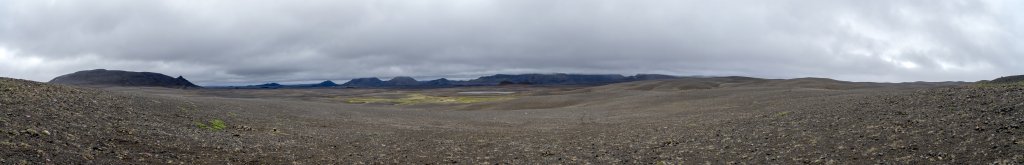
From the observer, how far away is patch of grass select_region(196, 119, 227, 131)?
21112 mm

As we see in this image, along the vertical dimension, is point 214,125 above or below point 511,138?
above

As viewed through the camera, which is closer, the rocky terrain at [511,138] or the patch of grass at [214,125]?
the rocky terrain at [511,138]

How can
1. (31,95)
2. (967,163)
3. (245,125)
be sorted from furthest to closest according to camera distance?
1. (245,125)
2. (31,95)
3. (967,163)

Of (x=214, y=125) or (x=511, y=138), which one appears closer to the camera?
(x=214, y=125)

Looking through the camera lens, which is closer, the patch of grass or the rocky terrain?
the rocky terrain

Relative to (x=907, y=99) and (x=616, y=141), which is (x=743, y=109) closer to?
(x=907, y=99)

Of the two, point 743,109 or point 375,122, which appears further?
point 743,109

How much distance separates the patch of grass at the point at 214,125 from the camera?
21.1 m

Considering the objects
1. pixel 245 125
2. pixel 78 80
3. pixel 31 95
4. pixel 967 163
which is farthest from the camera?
pixel 78 80

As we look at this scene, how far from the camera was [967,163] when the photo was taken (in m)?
11.2

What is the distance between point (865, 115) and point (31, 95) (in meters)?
27.9

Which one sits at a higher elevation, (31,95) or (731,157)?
(31,95)

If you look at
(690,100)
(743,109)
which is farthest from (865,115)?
(690,100)

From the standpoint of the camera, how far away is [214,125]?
22172 millimetres
